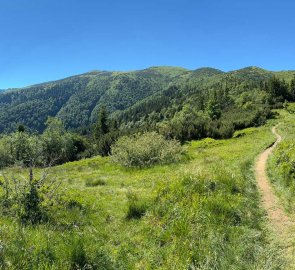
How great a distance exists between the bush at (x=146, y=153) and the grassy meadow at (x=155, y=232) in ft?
42.2

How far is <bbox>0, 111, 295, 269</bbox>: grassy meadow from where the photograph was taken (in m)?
7.10

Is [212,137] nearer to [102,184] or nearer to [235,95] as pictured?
[102,184]

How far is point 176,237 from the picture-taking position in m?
8.57

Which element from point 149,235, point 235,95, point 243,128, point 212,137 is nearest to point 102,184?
point 149,235

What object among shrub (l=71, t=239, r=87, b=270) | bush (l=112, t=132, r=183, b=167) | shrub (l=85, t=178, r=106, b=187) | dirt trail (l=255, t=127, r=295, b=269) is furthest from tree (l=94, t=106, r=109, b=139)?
shrub (l=71, t=239, r=87, b=270)

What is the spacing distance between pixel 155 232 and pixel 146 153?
1810 centimetres

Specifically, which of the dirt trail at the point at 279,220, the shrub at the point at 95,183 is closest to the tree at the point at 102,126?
the shrub at the point at 95,183

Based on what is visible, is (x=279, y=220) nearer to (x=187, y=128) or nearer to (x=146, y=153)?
(x=146, y=153)

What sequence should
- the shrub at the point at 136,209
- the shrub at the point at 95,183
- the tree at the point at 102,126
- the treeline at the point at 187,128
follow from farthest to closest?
the tree at the point at 102,126 → the treeline at the point at 187,128 → the shrub at the point at 95,183 → the shrub at the point at 136,209

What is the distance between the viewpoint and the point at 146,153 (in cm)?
2733

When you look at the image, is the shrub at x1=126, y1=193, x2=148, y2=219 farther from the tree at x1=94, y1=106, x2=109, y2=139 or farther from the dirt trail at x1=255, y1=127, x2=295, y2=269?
the tree at x1=94, y1=106, x2=109, y2=139

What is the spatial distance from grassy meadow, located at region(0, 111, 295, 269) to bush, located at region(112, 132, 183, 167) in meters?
12.9

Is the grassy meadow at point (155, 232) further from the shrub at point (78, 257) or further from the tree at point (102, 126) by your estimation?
the tree at point (102, 126)

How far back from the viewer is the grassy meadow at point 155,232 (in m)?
7.10
